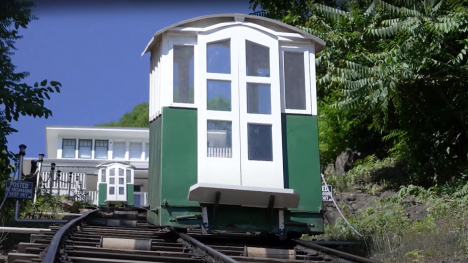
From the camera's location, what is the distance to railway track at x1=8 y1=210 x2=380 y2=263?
6.90 meters

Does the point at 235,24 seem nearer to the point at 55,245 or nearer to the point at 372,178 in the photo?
the point at 55,245

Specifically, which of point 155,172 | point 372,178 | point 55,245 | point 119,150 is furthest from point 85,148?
point 55,245

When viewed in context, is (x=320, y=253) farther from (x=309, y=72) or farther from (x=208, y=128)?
(x=309, y=72)

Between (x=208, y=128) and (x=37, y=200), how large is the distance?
31.5 ft

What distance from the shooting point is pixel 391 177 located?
56.3 feet

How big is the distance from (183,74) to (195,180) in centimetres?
160

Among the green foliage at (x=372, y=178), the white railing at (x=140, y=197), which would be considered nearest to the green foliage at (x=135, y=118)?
the white railing at (x=140, y=197)

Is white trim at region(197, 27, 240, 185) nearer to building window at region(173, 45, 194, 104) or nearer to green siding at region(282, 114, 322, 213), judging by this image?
building window at region(173, 45, 194, 104)

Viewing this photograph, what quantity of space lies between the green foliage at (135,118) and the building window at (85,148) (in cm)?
4054

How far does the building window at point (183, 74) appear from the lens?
947 cm

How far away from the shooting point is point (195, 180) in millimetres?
9047

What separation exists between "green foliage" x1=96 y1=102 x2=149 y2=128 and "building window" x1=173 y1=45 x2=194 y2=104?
77.7 m

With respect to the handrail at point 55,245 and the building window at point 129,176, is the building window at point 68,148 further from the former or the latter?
the handrail at point 55,245

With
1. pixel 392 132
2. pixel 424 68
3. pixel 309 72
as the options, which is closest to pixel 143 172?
pixel 392 132
